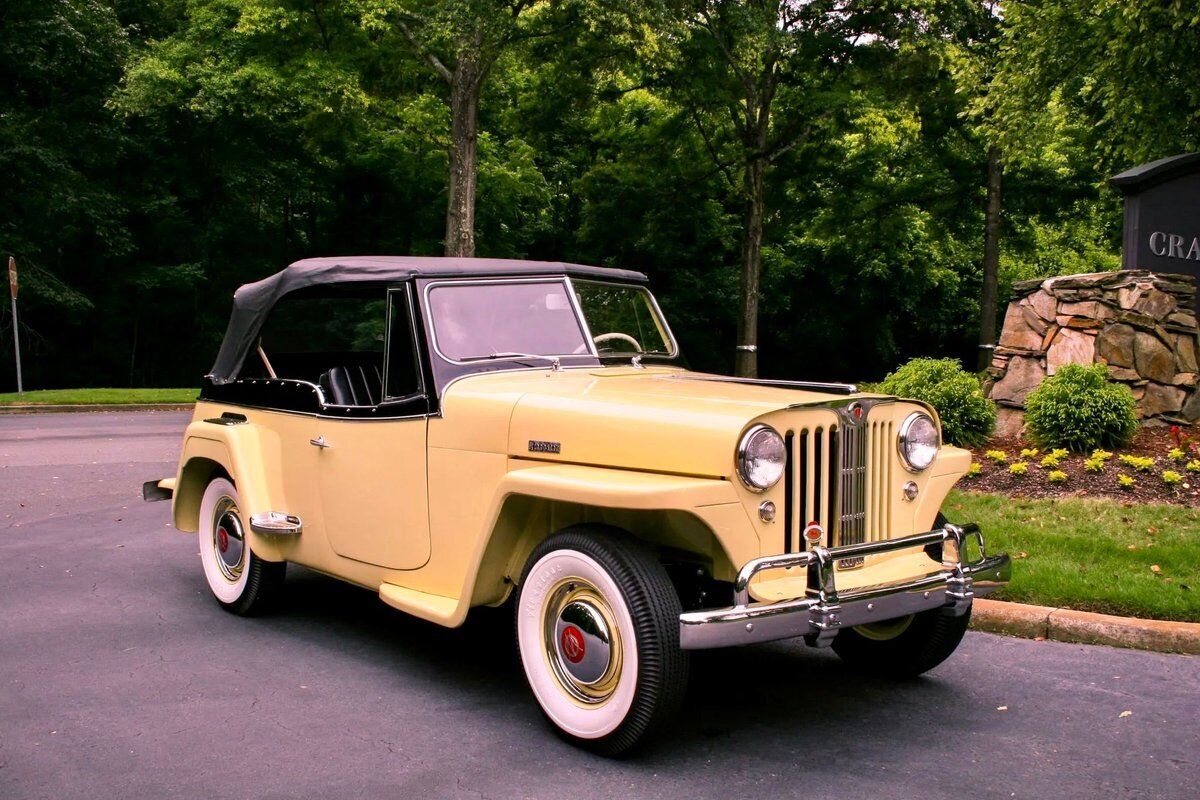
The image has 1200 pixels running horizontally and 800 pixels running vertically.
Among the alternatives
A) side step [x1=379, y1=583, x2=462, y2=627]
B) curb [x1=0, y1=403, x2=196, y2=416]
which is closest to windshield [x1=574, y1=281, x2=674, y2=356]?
side step [x1=379, y1=583, x2=462, y2=627]

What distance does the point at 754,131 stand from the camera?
2214cm

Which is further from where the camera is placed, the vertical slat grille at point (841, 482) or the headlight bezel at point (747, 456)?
the vertical slat grille at point (841, 482)

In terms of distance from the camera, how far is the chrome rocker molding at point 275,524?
5445 mm

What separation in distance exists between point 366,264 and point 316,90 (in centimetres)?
1671

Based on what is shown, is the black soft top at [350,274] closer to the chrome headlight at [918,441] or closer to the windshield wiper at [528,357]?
the windshield wiper at [528,357]

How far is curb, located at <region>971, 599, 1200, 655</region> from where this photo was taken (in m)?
5.32

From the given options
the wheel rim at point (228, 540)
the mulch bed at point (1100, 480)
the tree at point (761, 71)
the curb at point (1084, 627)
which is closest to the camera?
the curb at point (1084, 627)

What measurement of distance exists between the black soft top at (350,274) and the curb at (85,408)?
15.5 m

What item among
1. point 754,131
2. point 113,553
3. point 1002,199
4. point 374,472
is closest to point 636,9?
point 754,131

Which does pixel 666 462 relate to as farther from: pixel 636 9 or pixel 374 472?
pixel 636 9

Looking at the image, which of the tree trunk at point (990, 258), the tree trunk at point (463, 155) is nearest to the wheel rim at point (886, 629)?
the tree trunk at point (463, 155)

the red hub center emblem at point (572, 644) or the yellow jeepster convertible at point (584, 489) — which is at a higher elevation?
the yellow jeepster convertible at point (584, 489)

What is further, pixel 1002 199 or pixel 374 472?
pixel 1002 199

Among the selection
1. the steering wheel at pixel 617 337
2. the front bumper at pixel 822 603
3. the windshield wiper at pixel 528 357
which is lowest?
the front bumper at pixel 822 603
